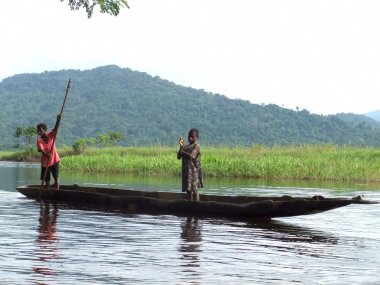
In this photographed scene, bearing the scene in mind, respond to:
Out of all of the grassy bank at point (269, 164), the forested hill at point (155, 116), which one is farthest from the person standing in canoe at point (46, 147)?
the forested hill at point (155, 116)

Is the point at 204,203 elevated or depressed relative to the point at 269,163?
depressed

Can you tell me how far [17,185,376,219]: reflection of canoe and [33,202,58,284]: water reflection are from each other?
35.4 inches

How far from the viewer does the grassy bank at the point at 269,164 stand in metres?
25.9

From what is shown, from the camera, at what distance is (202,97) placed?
11931 centimetres

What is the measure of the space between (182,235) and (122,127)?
309 ft

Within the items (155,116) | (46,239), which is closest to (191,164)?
(46,239)

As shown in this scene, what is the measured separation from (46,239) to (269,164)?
1831cm

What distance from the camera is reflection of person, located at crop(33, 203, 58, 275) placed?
7.05 meters

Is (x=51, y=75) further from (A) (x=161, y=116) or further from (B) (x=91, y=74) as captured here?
(A) (x=161, y=116)

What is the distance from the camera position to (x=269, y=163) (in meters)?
26.8

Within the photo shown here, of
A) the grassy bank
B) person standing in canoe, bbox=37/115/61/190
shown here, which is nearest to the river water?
person standing in canoe, bbox=37/115/61/190

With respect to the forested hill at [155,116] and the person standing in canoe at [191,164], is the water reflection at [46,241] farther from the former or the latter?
the forested hill at [155,116]

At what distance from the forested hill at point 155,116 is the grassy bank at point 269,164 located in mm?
53592

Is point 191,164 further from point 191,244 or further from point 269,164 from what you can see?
point 269,164
